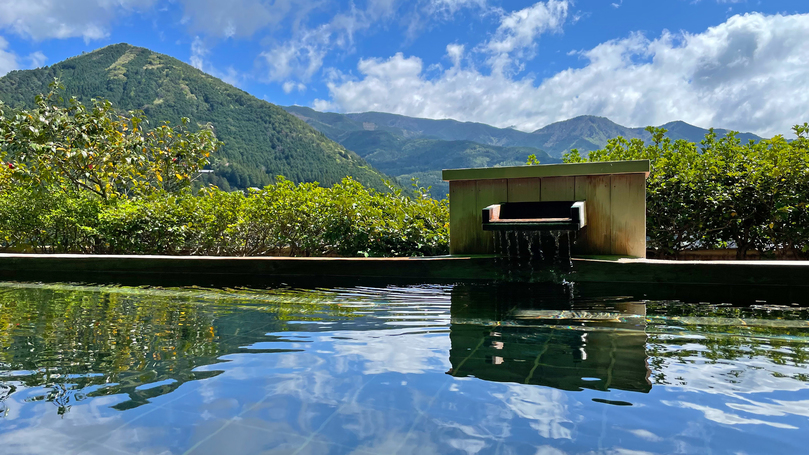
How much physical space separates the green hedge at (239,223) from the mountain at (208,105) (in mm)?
89588

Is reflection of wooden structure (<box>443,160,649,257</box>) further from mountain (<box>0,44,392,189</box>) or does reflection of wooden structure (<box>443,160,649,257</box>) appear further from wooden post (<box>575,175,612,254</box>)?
mountain (<box>0,44,392,189</box>)

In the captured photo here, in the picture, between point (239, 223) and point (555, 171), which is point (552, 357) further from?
point (239, 223)

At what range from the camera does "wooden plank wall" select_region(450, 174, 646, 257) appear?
4.59 meters

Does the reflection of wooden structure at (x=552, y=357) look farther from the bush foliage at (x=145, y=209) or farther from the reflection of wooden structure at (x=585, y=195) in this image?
the bush foliage at (x=145, y=209)

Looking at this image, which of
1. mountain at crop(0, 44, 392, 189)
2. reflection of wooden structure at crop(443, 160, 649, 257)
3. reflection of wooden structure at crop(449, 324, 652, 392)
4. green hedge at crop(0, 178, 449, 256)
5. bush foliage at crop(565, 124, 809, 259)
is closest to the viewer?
reflection of wooden structure at crop(449, 324, 652, 392)

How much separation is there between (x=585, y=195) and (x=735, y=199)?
203 cm

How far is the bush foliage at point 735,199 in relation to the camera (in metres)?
5.21

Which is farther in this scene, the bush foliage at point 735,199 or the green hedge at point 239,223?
the green hedge at point 239,223

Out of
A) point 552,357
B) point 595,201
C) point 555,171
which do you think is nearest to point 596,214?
point 595,201

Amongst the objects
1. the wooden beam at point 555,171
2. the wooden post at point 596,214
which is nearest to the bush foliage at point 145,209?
the wooden beam at point 555,171

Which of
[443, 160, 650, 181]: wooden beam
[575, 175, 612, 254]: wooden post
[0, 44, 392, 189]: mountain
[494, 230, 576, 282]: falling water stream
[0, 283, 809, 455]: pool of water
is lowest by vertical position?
[0, 283, 809, 455]: pool of water

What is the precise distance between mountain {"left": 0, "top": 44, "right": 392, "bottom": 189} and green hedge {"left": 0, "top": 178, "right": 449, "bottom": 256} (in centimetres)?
8959

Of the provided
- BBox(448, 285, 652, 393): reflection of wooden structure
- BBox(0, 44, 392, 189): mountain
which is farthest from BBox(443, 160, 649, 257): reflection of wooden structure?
BBox(0, 44, 392, 189): mountain

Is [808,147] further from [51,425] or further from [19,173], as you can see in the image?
[19,173]
